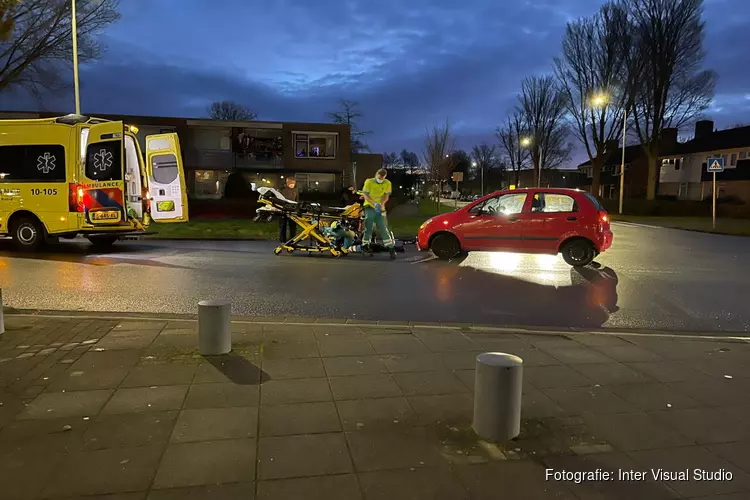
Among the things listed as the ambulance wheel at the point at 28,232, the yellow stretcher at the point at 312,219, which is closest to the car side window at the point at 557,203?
the yellow stretcher at the point at 312,219

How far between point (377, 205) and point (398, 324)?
6.13 meters

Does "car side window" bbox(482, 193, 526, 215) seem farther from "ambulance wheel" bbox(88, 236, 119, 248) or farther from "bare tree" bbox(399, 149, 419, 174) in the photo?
"bare tree" bbox(399, 149, 419, 174)

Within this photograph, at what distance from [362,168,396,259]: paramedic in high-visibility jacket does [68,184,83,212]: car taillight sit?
21.3 ft

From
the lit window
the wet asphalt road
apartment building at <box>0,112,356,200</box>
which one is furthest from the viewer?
the lit window

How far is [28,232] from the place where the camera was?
1220cm

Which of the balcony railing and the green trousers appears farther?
the balcony railing

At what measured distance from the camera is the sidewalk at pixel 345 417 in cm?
283

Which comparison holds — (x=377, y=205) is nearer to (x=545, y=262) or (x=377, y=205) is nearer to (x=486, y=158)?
(x=545, y=262)

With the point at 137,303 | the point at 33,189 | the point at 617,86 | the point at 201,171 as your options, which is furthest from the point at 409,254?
the point at 617,86

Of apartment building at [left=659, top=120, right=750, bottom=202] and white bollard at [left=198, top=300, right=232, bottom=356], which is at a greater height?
apartment building at [left=659, top=120, right=750, bottom=202]

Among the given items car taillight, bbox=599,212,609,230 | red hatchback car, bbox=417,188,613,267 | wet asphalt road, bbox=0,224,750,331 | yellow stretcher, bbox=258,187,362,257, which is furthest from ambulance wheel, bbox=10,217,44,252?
car taillight, bbox=599,212,609,230

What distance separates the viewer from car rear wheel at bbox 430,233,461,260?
11.8 m

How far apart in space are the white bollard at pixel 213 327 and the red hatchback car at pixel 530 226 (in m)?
7.61

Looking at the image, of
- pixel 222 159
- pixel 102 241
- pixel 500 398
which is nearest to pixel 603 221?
pixel 500 398
